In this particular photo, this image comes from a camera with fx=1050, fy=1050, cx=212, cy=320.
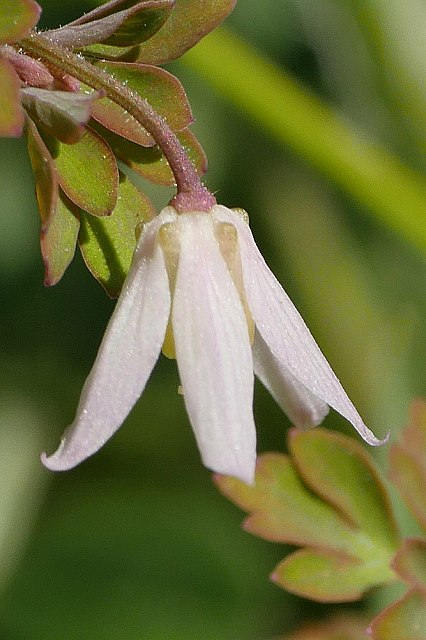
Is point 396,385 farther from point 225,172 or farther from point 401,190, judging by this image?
point 225,172

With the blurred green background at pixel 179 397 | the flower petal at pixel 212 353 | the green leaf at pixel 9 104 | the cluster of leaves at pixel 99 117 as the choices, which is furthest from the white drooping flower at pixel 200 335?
the blurred green background at pixel 179 397

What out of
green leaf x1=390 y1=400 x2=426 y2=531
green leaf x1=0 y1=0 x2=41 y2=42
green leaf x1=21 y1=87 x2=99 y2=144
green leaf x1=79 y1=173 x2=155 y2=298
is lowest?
green leaf x1=390 y1=400 x2=426 y2=531

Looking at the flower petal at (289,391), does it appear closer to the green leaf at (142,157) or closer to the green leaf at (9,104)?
the green leaf at (142,157)

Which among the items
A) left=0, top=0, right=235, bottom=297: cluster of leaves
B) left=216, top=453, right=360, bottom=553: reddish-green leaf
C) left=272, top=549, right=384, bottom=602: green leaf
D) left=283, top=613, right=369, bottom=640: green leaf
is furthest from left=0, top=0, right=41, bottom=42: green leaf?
left=283, top=613, right=369, bottom=640: green leaf

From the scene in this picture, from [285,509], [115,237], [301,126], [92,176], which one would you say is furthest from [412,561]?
[301,126]

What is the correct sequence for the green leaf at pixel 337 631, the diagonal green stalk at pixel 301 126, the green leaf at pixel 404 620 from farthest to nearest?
the diagonal green stalk at pixel 301 126 < the green leaf at pixel 337 631 < the green leaf at pixel 404 620

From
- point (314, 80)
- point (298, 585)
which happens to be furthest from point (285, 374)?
point (314, 80)

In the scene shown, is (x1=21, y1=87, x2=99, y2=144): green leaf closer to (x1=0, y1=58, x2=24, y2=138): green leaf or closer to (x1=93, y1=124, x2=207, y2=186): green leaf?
(x1=0, y1=58, x2=24, y2=138): green leaf
